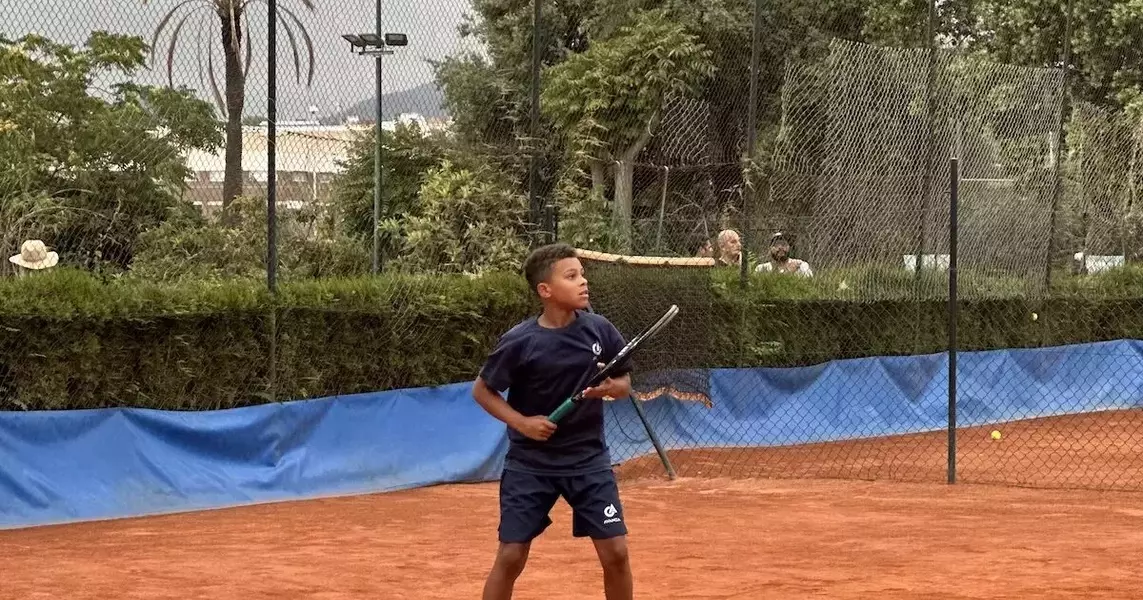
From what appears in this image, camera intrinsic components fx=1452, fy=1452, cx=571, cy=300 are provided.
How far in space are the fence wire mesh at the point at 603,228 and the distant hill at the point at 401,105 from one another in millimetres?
24

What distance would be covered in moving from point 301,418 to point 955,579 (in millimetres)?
4756

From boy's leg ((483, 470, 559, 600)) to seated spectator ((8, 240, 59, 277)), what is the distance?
17.8ft

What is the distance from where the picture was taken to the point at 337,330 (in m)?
9.98

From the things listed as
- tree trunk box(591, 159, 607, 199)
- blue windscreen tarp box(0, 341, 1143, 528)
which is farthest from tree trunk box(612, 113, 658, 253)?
blue windscreen tarp box(0, 341, 1143, 528)

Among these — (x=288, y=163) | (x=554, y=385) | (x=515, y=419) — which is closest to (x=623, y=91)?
(x=288, y=163)

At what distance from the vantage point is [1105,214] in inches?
650

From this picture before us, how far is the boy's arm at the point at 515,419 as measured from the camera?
4.82m

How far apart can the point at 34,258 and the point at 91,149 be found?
0.88 meters

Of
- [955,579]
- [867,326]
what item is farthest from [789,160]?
[955,579]

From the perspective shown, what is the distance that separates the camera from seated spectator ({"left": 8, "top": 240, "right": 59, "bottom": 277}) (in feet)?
30.7

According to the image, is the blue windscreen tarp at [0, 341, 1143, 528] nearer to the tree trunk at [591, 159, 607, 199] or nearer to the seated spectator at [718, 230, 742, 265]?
the seated spectator at [718, 230, 742, 265]

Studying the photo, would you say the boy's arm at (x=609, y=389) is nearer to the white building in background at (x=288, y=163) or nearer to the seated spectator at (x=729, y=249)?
the white building in background at (x=288, y=163)

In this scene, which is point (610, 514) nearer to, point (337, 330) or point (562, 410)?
point (562, 410)

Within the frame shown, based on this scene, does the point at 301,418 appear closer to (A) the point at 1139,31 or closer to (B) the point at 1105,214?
(B) the point at 1105,214
